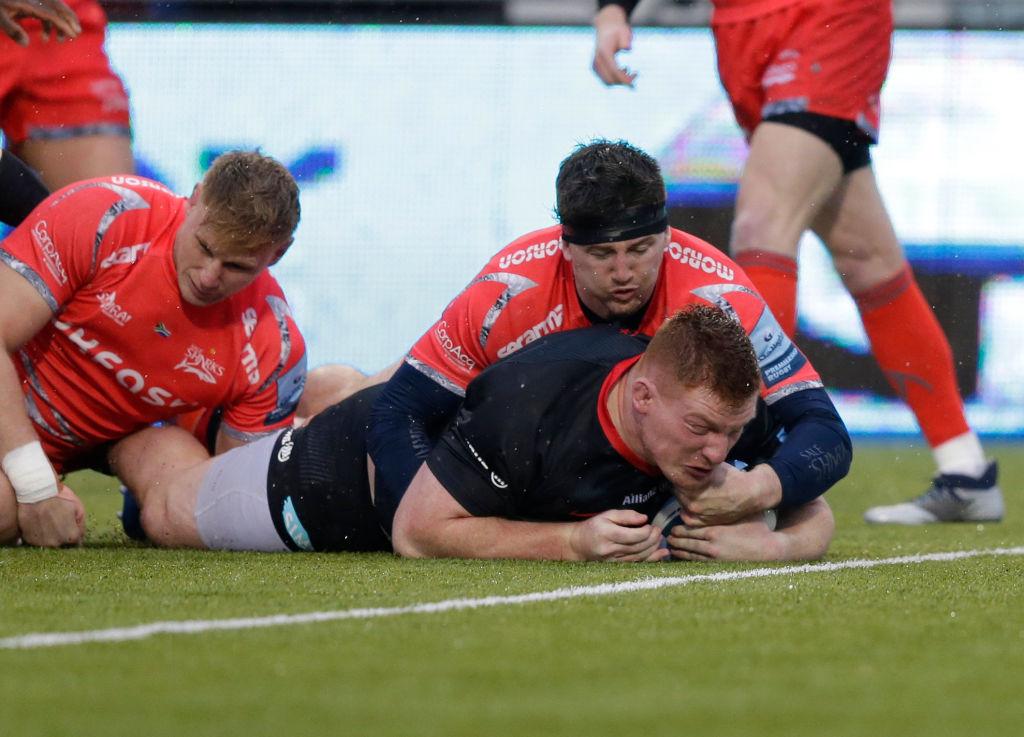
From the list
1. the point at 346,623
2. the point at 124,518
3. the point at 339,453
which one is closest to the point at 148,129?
the point at 124,518

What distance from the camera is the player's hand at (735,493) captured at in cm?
295

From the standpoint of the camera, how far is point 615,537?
2.96m

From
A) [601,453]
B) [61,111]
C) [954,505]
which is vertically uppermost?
[61,111]

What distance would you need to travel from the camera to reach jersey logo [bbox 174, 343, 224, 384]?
3668 millimetres

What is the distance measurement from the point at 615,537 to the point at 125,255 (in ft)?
→ 4.94

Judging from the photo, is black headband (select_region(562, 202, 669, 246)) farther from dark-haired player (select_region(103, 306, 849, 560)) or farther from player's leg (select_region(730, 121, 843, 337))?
player's leg (select_region(730, 121, 843, 337))

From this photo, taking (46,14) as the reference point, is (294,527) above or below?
below

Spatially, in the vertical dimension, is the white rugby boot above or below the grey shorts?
below

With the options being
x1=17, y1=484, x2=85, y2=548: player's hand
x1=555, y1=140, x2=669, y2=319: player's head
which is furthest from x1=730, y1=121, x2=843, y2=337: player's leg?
x1=17, y1=484, x2=85, y2=548: player's hand

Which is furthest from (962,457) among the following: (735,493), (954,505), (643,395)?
(643,395)

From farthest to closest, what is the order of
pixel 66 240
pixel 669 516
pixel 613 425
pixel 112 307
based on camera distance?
pixel 112 307, pixel 66 240, pixel 669 516, pixel 613 425

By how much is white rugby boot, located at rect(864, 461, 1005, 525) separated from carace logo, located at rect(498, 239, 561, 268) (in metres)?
1.74

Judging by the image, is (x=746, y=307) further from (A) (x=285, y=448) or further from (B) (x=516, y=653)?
(B) (x=516, y=653)

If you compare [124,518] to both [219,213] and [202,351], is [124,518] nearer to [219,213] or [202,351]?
[202,351]
